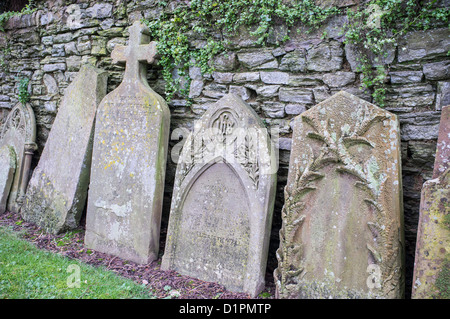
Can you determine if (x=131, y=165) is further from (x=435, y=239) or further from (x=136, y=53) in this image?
(x=435, y=239)

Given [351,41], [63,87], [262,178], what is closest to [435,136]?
[351,41]

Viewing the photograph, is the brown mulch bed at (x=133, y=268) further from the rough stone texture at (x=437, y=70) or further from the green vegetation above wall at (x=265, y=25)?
the rough stone texture at (x=437, y=70)

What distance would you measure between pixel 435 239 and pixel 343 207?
604 mm

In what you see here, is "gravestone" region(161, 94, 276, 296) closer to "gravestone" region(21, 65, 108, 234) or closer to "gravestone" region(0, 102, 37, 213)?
"gravestone" region(21, 65, 108, 234)

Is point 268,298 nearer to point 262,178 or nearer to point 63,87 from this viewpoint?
point 262,178

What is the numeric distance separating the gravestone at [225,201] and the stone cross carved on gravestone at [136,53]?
1.11 metres

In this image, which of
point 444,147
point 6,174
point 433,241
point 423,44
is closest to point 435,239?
point 433,241

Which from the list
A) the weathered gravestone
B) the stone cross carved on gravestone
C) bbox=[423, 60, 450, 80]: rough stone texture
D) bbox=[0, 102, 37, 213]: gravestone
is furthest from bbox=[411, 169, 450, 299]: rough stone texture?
bbox=[0, 102, 37, 213]: gravestone

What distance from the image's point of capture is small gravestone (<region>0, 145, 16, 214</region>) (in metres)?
4.61

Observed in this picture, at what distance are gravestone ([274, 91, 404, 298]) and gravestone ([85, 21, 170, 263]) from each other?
4.61ft

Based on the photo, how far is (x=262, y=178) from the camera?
2.81 meters

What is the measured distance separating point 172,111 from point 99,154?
0.94 meters

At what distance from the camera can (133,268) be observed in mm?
3256

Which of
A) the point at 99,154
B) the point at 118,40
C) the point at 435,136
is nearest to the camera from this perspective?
the point at 435,136
